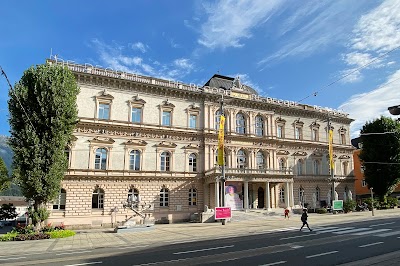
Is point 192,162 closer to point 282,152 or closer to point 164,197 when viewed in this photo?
point 164,197

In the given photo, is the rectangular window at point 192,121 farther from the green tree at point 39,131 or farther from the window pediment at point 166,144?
the green tree at point 39,131

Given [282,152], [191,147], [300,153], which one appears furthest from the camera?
[300,153]

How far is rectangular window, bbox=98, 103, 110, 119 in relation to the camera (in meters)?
35.0

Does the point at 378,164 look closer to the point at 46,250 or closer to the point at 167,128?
the point at 167,128

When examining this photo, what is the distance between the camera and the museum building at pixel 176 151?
33312 millimetres

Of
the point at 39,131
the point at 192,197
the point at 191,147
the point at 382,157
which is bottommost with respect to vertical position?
the point at 192,197

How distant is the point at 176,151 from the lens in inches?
1500

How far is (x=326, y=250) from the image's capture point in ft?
44.7

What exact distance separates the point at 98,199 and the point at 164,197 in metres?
7.78

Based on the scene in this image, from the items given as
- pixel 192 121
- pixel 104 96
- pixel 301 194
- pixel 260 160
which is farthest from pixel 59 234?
pixel 301 194

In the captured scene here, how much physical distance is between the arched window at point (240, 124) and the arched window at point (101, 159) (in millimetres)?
18796

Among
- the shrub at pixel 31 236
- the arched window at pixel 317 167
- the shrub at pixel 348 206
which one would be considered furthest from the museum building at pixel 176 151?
the shrub at pixel 31 236

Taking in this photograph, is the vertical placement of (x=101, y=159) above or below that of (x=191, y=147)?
below

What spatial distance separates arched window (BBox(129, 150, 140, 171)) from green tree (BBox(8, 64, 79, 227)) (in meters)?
10.1
